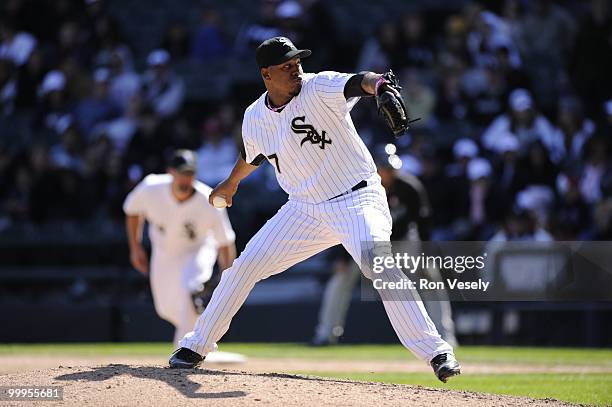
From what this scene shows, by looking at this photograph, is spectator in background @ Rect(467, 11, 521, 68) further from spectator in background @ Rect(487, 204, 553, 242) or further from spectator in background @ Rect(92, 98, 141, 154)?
spectator in background @ Rect(92, 98, 141, 154)

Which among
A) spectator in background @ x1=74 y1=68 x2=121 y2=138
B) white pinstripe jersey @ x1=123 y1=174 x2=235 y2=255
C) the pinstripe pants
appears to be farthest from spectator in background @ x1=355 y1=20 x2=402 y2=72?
the pinstripe pants

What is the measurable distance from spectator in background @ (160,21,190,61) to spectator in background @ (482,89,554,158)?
5163 mm

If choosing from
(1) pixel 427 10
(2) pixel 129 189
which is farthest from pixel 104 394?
(1) pixel 427 10

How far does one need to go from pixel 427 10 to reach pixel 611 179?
4.73 meters

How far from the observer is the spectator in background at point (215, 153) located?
14.6 m

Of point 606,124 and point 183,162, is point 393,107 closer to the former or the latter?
point 183,162

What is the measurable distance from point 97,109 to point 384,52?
4.50m

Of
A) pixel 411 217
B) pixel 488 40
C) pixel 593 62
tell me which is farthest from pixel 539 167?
pixel 411 217

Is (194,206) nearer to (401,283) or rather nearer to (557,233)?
(401,283)

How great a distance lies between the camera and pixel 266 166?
1444cm

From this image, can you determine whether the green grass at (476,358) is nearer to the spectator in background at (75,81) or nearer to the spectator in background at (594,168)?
the spectator in background at (594,168)

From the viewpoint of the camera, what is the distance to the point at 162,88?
15914 millimetres

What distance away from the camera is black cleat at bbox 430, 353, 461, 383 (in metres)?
6.21

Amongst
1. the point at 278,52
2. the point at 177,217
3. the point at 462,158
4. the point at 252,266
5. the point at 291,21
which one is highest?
the point at 291,21
